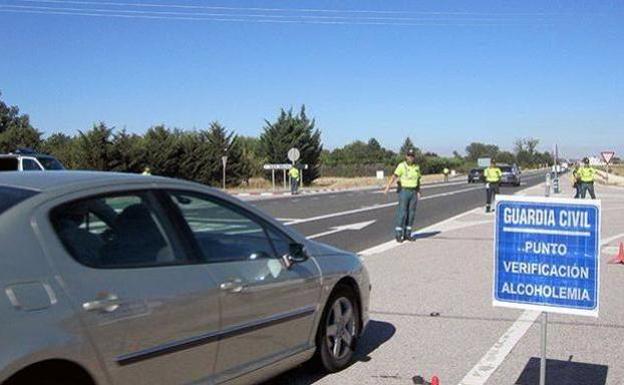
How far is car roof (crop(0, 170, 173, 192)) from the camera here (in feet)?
12.2

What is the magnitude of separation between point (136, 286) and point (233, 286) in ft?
2.43

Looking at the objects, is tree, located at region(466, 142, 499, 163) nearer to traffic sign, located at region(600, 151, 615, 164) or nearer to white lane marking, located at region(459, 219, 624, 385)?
traffic sign, located at region(600, 151, 615, 164)

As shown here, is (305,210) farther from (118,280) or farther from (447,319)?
(118,280)

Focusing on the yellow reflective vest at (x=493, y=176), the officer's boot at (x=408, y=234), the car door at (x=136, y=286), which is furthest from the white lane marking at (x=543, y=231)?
the yellow reflective vest at (x=493, y=176)

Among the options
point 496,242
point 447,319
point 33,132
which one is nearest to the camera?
point 496,242

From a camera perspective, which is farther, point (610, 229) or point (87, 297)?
point (610, 229)

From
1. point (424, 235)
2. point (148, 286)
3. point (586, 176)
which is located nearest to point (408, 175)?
point (424, 235)

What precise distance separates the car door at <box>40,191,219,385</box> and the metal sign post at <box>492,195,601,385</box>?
6.77 feet

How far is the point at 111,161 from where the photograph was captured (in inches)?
1617

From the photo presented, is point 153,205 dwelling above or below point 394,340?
above

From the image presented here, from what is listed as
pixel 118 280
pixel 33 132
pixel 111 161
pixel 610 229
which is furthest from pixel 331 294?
pixel 33 132

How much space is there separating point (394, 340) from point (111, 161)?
36.7 m

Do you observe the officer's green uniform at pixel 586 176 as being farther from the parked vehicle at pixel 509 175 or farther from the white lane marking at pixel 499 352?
the parked vehicle at pixel 509 175

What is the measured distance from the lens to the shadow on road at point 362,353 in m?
5.26
